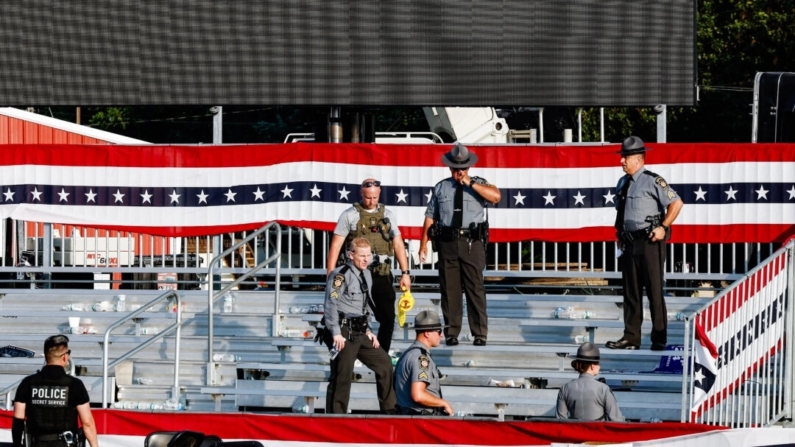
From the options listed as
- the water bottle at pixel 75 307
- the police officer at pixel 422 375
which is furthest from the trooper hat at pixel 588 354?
the water bottle at pixel 75 307

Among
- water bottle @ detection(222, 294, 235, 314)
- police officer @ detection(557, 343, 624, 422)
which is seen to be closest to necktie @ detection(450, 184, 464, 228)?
police officer @ detection(557, 343, 624, 422)

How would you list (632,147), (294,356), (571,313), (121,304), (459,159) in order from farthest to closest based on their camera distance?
(121,304)
(571,313)
(294,356)
(459,159)
(632,147)

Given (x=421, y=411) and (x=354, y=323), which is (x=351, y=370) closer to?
(x=354, y=323)

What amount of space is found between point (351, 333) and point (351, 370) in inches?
10.2

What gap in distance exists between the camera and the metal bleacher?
10.3 metres

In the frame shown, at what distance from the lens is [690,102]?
1224 cm

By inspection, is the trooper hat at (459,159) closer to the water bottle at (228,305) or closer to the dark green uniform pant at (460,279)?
the dark green uniform pant at (460,279)

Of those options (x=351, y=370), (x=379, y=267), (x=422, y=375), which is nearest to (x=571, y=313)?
(x=379, y=267)

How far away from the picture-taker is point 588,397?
336 inches

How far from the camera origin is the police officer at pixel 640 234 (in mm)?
10242

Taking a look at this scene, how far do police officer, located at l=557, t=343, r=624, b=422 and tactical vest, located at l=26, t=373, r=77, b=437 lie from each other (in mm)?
2880

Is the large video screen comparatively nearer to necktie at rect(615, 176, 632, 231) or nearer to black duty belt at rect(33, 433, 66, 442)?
necktie at rect(615, 176, 632, 231)

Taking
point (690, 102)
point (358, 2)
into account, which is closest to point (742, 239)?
point (690, 102)

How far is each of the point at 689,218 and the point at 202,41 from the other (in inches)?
175
